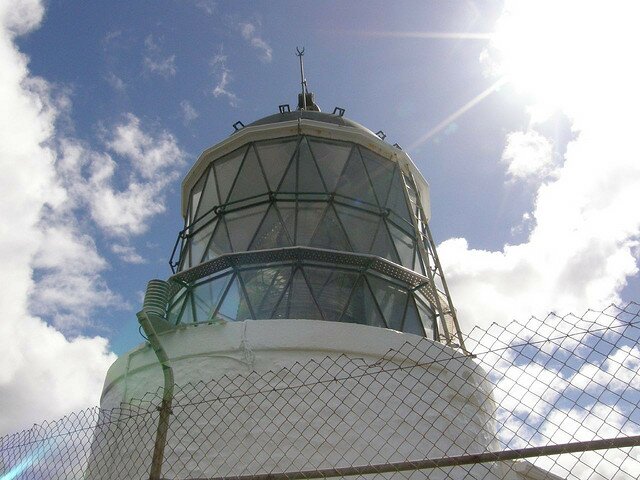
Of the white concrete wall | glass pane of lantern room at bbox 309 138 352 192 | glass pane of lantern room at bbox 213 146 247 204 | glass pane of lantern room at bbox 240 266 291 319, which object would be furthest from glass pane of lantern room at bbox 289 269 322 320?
glass pane of lantern room at bbox 213 146 247 204

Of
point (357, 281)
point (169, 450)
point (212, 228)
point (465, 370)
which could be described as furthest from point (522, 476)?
point (212, 228)

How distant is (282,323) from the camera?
6469 millimetres

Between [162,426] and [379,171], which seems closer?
[162,426]

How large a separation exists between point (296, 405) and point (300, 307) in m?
1.52

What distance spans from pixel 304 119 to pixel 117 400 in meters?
4.69

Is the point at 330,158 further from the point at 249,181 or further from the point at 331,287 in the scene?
the point at 331,287

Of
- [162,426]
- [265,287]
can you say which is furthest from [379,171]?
[162,426]

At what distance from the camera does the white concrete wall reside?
5.56 meters

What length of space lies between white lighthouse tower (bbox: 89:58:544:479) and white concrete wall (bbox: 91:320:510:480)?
17 millimetres

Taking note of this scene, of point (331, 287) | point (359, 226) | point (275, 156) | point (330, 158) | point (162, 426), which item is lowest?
point (162, 426)

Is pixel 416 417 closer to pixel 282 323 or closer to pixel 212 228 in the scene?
pixel 282 323

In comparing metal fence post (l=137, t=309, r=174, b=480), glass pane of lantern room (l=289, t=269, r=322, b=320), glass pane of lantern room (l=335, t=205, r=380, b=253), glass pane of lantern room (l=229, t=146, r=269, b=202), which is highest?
glass pane of lantern room (l=229, t=146, r=269, b=202)

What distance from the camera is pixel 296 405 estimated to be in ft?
19.2

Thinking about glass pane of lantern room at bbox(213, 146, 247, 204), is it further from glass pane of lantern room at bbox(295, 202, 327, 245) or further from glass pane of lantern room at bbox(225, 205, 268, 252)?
glass pane of lantern room at bbox(295, 202, 327, 245)
